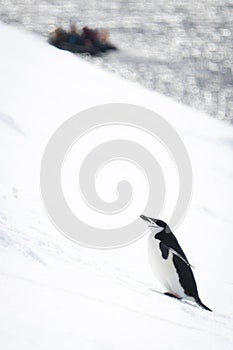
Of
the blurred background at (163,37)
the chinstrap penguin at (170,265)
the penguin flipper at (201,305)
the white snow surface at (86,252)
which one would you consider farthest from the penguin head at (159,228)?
the blurred background at (163,37)

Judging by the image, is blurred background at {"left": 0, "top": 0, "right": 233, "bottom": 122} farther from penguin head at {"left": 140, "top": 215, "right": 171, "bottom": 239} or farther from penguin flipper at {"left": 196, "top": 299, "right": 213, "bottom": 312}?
penguin flipper at {"left": 196, "top": 299, "right": 213, "bottom": 312}

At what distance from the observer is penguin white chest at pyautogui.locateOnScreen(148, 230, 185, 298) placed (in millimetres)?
6355

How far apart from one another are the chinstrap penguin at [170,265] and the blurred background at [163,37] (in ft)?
15.4

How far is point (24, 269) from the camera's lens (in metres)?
5.23

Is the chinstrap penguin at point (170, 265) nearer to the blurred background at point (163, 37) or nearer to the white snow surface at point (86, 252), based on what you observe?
the white snow surface at point (86, 252)

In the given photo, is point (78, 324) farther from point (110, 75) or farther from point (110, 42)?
point (110, 42)

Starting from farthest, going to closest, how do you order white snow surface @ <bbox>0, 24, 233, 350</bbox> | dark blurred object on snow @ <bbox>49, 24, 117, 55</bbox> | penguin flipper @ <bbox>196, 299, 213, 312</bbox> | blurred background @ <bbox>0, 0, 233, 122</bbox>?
dark blurred object on snow @ <bbox>49, 24, 117, 55</bbox> → blurred background @ <bbox>0, 0, 233, 122</bbox> → penguin flipper @ <bbox>196, 299, 213, 312</bbox> → white snow surface @ <bbox>0, 24, 233, 350</bbox>

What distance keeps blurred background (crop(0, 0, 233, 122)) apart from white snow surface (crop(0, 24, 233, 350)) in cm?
84

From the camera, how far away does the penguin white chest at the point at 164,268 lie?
250 inches

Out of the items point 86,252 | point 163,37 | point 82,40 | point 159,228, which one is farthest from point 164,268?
point 163,37

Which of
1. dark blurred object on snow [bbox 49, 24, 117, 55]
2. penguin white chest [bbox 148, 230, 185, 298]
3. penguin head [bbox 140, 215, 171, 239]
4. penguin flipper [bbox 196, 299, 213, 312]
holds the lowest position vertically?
penguin flipper [bbox 196, 299, 213, 312]

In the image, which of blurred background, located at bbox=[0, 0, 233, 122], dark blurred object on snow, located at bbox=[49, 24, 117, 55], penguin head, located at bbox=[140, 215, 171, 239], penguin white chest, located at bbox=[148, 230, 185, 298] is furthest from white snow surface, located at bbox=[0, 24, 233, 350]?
dark blurred object on snow, located at bbox=[49, 24, 117, 55]

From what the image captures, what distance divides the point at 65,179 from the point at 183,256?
173 centimetres

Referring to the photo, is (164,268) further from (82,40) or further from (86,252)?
(82,40)
